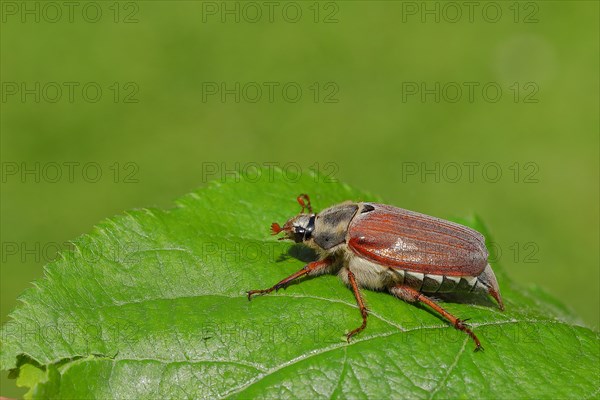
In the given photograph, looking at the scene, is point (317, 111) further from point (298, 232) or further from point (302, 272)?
point (302, 272)

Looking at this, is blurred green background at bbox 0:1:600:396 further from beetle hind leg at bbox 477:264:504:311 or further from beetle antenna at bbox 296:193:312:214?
beetle hind leg at bbox 477:264:504:311

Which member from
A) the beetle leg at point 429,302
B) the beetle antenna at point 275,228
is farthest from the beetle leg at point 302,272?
the beetle leg at point 429,302

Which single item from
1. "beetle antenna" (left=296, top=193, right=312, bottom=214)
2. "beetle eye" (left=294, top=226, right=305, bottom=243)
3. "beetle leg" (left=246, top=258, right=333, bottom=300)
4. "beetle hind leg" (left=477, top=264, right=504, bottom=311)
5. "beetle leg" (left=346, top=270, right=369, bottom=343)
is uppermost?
"beetle antenna" (left=296, top=193, right=312, bottom=214)

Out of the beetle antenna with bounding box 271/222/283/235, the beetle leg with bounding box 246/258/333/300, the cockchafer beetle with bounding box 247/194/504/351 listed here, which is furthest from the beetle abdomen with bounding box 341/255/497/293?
the beetle antenna with bounding box 271/222/283/235

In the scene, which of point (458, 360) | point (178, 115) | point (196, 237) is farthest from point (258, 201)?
point (178, 115)

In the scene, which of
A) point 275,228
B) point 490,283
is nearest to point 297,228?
point 275,228

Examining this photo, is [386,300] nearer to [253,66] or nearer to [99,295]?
[99,295]

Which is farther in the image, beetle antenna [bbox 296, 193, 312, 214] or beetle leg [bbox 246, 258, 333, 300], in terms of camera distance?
beetle antenna [bbox 296, 193, 312, 214]
